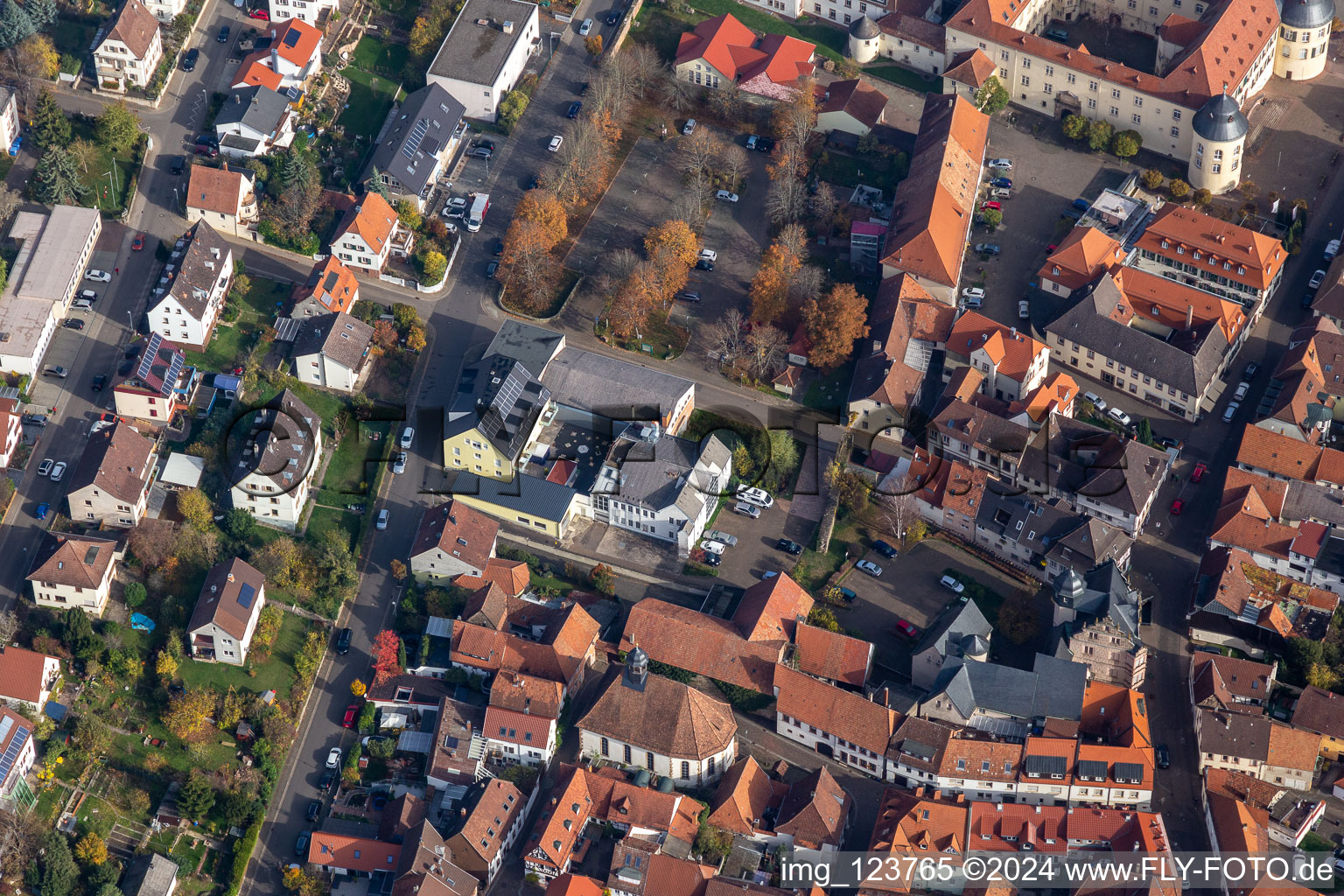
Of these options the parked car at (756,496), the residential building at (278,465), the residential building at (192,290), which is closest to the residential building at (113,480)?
the residential building at (278,465)

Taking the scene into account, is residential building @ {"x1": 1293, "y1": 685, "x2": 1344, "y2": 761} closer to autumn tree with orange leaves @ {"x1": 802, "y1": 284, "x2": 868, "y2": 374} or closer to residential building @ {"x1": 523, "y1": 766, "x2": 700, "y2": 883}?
residential building @ {"x1": 523, "y1": 766, "x2": 700, "y2": 883}

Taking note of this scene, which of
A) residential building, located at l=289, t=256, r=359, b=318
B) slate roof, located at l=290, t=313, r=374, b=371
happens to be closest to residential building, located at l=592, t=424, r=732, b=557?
slate roof, located at l=290, t=313, r=374, b=371

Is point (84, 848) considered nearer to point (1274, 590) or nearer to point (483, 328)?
point (483, 328)

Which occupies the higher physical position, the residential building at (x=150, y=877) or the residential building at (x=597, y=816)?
the residential building at (x=597, y=816)

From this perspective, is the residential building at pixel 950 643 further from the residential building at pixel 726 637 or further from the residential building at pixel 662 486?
the residential building at pixel 662 486

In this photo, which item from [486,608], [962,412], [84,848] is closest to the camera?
[84,848]

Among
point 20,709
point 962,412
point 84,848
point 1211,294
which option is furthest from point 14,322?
point 1211,294
